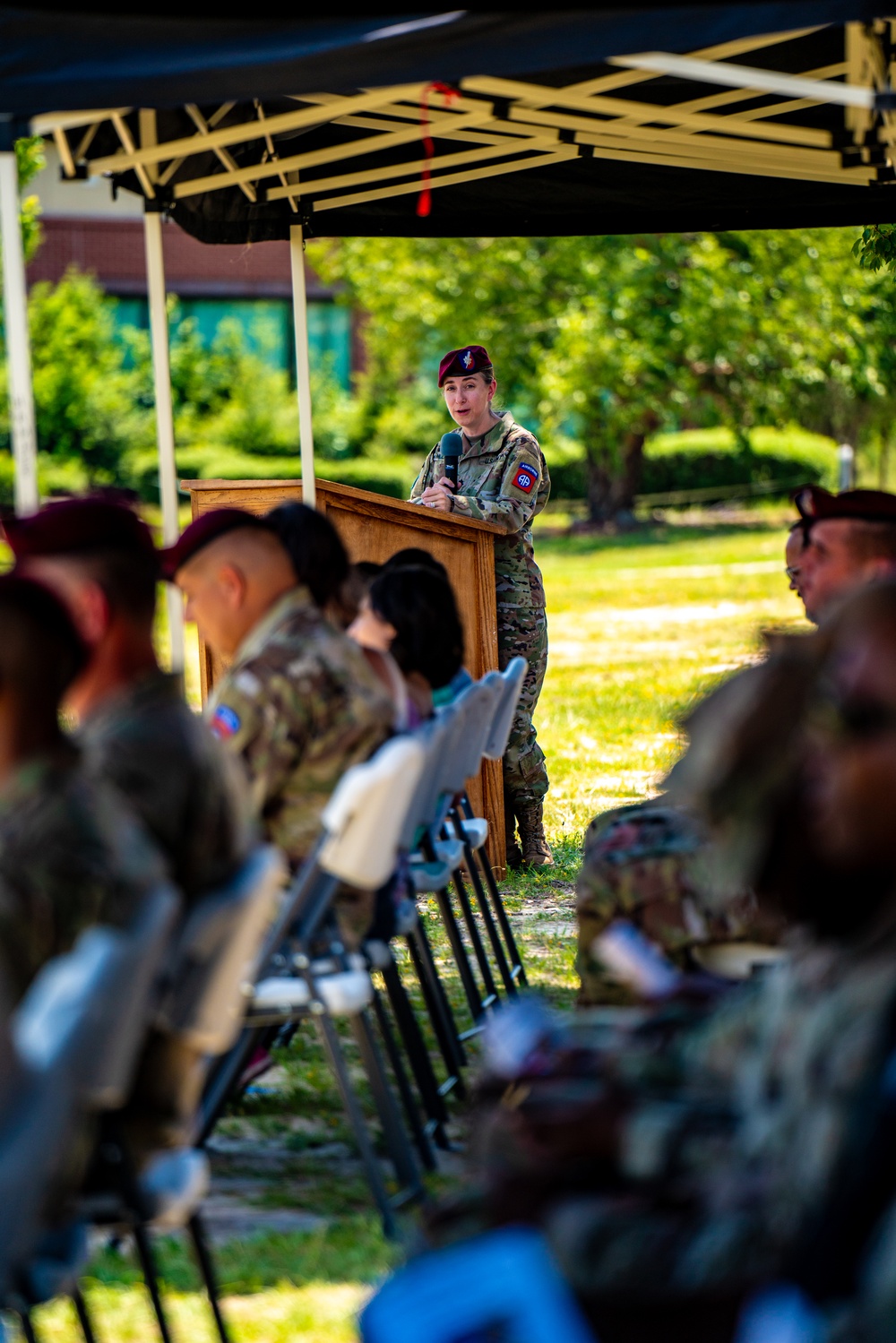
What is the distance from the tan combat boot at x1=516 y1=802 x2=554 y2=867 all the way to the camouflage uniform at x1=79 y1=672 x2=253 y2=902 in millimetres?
4673

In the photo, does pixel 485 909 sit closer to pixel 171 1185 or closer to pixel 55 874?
pixel 171 1185

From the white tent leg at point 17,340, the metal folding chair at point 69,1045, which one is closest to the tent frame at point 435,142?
the white tent leg at point 17,340

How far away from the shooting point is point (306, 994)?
12.0 ft

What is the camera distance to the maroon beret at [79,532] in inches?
131

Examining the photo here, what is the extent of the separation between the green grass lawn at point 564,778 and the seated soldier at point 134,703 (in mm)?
1128

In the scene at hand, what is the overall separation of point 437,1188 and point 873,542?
200cm

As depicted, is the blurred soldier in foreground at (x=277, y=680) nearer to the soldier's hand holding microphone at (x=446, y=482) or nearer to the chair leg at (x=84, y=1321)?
the chair leg at (x=84, y=1321)

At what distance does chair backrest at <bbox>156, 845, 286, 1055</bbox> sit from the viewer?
2764 millimetres

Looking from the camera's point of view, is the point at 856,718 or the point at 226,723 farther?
the point at 226,723

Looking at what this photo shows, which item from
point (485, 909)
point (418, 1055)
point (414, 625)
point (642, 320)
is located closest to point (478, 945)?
point (485, 909)

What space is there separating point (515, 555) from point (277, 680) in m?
3.70

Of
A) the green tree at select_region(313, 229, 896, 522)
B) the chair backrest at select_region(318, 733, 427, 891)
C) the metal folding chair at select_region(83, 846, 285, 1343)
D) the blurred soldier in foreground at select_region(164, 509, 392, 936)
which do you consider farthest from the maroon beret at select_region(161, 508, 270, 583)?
the green tree at select_region(313, 229, 896, 522)

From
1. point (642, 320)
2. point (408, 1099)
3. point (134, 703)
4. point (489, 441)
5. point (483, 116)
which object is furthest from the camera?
point (642, 320)

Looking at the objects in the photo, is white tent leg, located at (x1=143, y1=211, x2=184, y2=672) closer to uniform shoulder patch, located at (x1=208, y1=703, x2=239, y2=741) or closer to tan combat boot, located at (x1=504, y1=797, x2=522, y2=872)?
uniform shoulder patch, located at (x1=208, y1=703, x2=239, y2=741)
